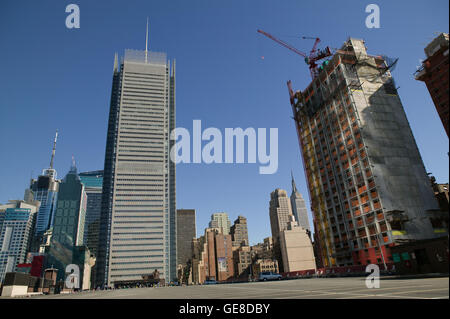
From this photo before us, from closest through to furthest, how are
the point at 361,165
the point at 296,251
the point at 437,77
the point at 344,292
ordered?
the point at 344,292 → the point at 361,165 → the point at 437,77 → the point at 296,251

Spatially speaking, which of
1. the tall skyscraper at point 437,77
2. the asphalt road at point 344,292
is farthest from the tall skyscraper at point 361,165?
the asphalt road at point 344,292

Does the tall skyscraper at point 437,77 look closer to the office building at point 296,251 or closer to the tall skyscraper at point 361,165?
the tall skyscraper at point 361,165

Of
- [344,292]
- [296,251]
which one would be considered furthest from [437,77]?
[296,251]

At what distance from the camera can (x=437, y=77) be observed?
87.6m

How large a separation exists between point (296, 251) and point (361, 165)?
409ft

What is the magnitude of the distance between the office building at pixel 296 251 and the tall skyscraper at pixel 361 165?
90.8 meters

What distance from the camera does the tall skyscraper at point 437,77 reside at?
84.0 metres

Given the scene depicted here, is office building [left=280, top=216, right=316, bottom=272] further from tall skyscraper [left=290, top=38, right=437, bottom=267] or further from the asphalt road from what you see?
the asphalt road

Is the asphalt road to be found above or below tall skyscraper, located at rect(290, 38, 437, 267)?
below

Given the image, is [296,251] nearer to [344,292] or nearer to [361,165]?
[361,165]

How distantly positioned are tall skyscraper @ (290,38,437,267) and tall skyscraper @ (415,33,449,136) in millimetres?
9381

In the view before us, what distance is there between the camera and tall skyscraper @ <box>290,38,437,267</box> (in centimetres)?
7700

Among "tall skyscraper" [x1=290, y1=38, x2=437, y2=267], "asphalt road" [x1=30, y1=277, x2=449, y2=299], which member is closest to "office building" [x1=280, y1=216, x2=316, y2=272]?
"tall skyscraper" [x1=290, y1=38, x2=437, y2=267]
